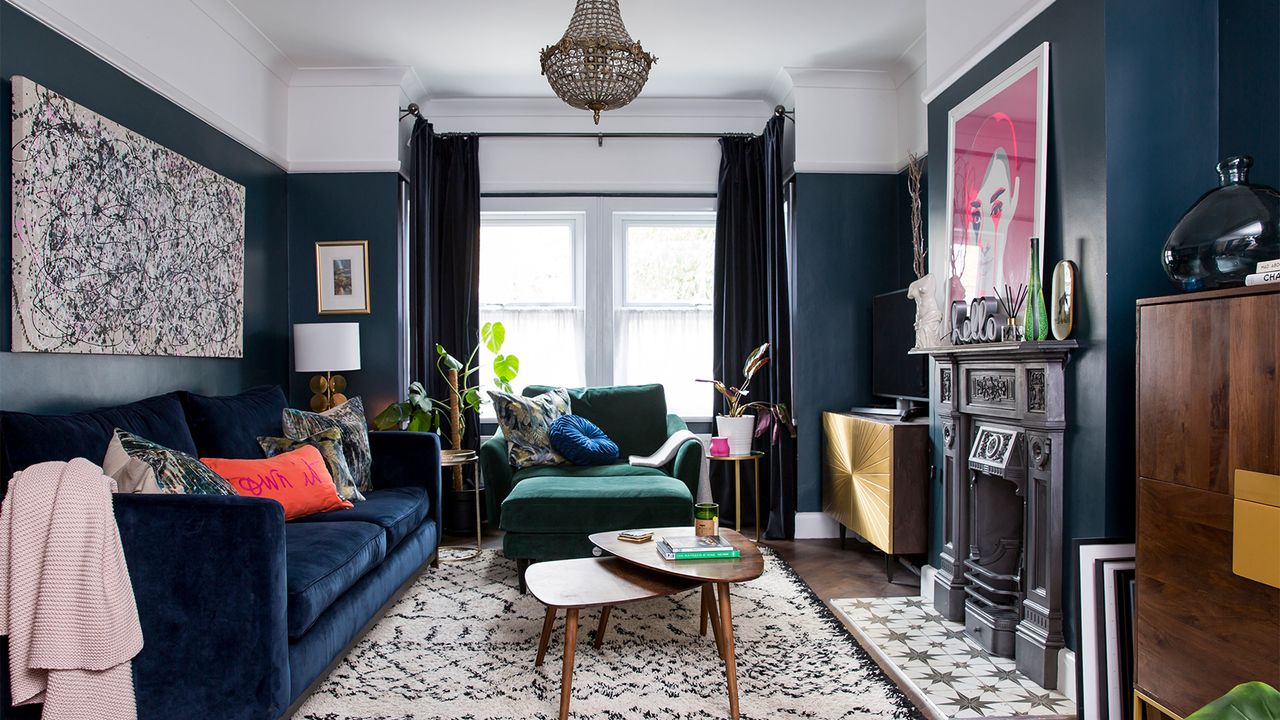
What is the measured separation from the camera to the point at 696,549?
2.57 metres

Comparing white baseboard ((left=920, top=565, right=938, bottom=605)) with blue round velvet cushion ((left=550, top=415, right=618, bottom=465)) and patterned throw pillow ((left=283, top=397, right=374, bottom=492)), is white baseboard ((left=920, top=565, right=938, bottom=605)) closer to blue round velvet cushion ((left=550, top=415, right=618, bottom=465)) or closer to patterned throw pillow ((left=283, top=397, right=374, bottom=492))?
blue round velvet cushion ((left=550, top=415, right=618, bottom=465))

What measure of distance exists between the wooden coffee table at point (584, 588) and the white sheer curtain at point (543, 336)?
256 cm

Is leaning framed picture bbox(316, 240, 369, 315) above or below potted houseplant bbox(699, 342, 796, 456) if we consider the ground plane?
above

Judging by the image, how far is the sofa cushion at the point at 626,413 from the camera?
465cm

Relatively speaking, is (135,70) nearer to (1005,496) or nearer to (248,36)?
(248,36)

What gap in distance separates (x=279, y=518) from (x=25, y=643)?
0.59 meters

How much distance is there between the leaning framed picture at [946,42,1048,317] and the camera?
8.50ft

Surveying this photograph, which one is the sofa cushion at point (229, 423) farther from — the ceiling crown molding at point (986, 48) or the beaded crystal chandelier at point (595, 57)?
the ceiling crown molding at point (986, 48)

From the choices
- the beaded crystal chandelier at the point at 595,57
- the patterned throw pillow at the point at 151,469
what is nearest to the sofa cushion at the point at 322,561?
the patterned throw pillow at the point at 151,469

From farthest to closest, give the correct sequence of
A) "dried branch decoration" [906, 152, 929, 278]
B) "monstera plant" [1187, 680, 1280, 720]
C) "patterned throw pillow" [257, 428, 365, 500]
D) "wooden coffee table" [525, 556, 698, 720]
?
"dried branch decoration" [906, 152, 929, 278]
"patterned throw pillow" [257, 428, 365, 500]
"wooden coffee table" [525, 556, 698, 720]
"monstera plant" [1187, 680, 1280, 720]

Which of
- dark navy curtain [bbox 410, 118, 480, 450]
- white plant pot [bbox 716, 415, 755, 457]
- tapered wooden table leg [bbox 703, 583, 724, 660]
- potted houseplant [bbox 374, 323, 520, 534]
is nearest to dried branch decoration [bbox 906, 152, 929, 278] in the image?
white plant pot [bbox 716, 415, 755, 457]

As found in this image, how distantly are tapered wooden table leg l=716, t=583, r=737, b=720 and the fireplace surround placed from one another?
1.04 metres

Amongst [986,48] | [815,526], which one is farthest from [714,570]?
Answer: [815,526]

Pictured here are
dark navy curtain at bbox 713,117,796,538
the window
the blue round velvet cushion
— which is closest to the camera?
the blue round velvet cushion
